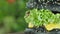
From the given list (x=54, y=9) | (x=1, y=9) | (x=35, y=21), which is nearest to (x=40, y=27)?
(x=35, y=21)

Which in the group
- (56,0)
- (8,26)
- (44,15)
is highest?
(56,0)

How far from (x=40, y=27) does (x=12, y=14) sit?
1800mm

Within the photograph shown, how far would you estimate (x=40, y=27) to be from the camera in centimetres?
241

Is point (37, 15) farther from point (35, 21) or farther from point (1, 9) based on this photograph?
point (1, 9)

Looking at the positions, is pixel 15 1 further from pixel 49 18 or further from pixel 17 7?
pixel 49 18

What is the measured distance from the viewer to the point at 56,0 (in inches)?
92.1

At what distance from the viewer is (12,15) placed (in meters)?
4.15

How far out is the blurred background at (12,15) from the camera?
160 inches

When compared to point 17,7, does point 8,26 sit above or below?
below

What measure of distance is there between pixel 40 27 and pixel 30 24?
0.12 metres

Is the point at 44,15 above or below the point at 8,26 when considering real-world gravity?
above

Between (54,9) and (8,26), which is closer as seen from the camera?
(54,9)

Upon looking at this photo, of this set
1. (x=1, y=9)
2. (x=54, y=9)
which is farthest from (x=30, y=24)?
(x=1, y=9)

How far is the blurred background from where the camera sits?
13.3 feet
